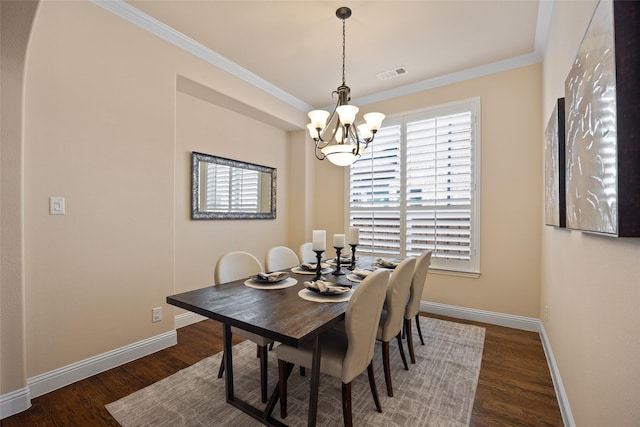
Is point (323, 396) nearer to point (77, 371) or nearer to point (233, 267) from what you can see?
point (233, 267)

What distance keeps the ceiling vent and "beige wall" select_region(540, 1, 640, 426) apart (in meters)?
1.48

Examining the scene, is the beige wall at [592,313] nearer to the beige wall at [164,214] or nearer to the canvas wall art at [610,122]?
the beige wall at [164,214]

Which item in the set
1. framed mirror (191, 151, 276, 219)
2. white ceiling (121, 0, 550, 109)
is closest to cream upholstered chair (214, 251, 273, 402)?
framed mirror (191, 151, 276, 219)

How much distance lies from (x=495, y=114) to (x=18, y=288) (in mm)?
4563

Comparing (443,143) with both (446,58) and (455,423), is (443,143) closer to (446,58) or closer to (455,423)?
(446,58)

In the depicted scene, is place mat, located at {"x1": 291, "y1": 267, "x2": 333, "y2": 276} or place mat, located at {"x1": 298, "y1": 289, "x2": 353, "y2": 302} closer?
place mat, located at {"x1": 298, "y1": 289, "x2": 353, "y2": 302}

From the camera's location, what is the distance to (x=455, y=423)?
5.80ft

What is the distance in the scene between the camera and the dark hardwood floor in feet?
5.91

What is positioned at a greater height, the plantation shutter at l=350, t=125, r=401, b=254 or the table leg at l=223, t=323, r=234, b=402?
the plantation shutter at l=350, t=125, r=401, b=254

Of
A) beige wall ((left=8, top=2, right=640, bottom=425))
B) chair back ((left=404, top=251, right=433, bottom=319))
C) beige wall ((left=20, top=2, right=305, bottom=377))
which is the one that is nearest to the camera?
beige wall ((left=8, top=2, right=640, bottom=425))

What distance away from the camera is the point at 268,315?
5.05 ft

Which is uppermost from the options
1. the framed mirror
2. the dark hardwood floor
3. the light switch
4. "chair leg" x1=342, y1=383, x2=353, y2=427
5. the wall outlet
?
the framed mirror

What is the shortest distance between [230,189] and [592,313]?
3.53 metres

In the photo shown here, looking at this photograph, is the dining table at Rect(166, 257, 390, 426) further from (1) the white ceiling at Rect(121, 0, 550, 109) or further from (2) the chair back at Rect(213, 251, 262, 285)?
(1) the white ceiling at Rect(121, 0, 550, 109)
